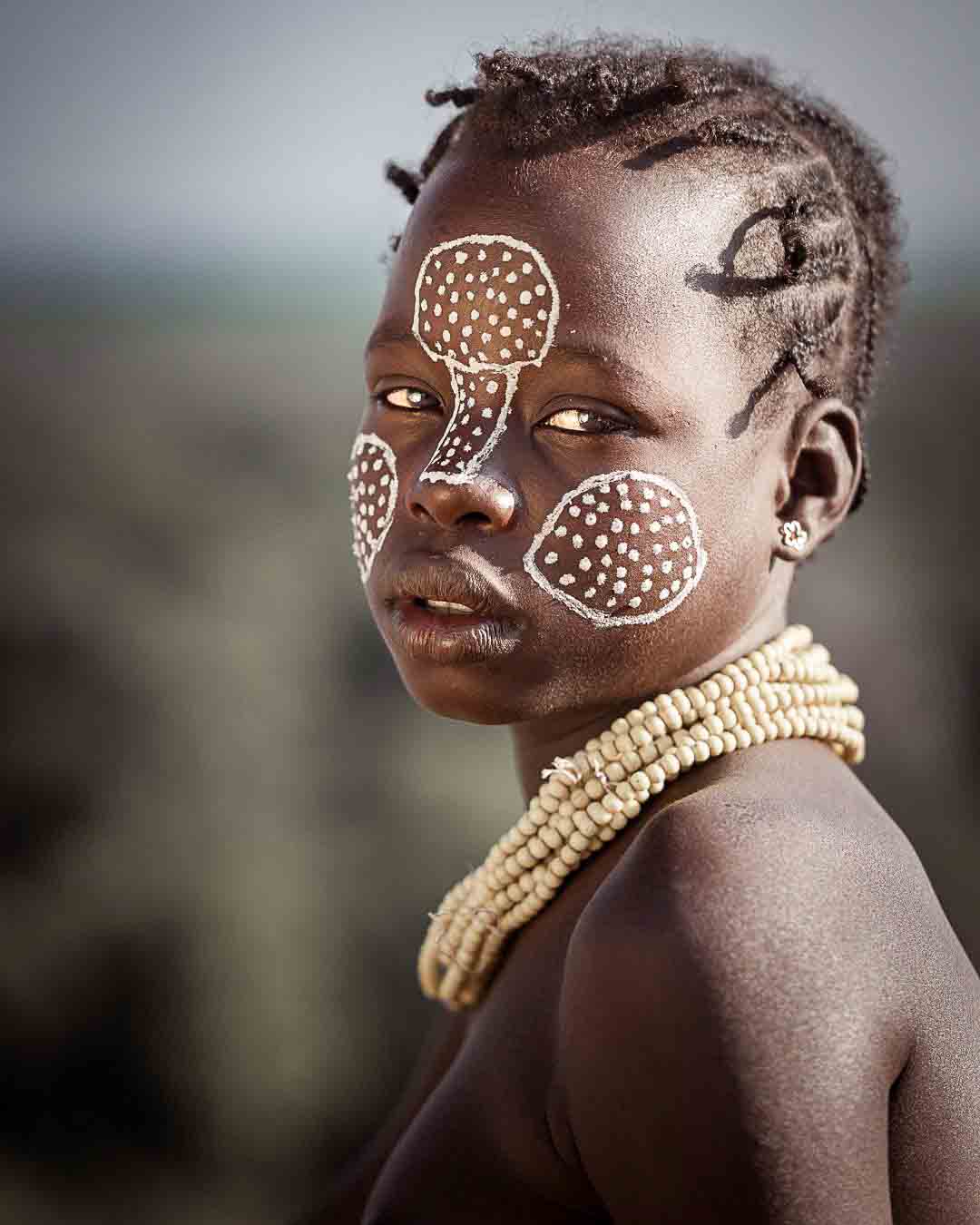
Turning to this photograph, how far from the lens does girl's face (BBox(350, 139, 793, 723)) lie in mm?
1290

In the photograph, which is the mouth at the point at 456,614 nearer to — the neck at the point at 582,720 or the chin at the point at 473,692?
the chin at the point at 473,692

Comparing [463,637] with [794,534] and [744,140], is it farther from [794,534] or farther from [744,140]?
[744,140]

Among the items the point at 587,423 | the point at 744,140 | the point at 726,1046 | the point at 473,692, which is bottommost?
the point at 726,1046

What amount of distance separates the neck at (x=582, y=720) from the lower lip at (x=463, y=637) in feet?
0.48

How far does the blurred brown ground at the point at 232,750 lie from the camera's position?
2.87 m

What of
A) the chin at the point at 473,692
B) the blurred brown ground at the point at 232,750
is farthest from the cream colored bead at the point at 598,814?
the blurred brown ground at the point at 232,750

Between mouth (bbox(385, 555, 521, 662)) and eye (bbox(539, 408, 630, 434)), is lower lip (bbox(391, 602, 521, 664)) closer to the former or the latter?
mouth (bbox(385, 555, 521, 662))

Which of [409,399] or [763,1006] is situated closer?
[763,1006]

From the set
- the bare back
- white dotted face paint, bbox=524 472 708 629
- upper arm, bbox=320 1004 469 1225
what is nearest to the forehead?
white dotted face paint, bbox=524 472 708 629

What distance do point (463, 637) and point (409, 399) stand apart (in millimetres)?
262

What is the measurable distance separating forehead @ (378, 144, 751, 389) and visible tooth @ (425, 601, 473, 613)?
0.25 metres

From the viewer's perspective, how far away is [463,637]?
51.0 inches

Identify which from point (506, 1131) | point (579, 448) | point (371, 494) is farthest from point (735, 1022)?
point (371, 494)

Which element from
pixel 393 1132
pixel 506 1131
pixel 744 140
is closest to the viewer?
pixel 506 1131
